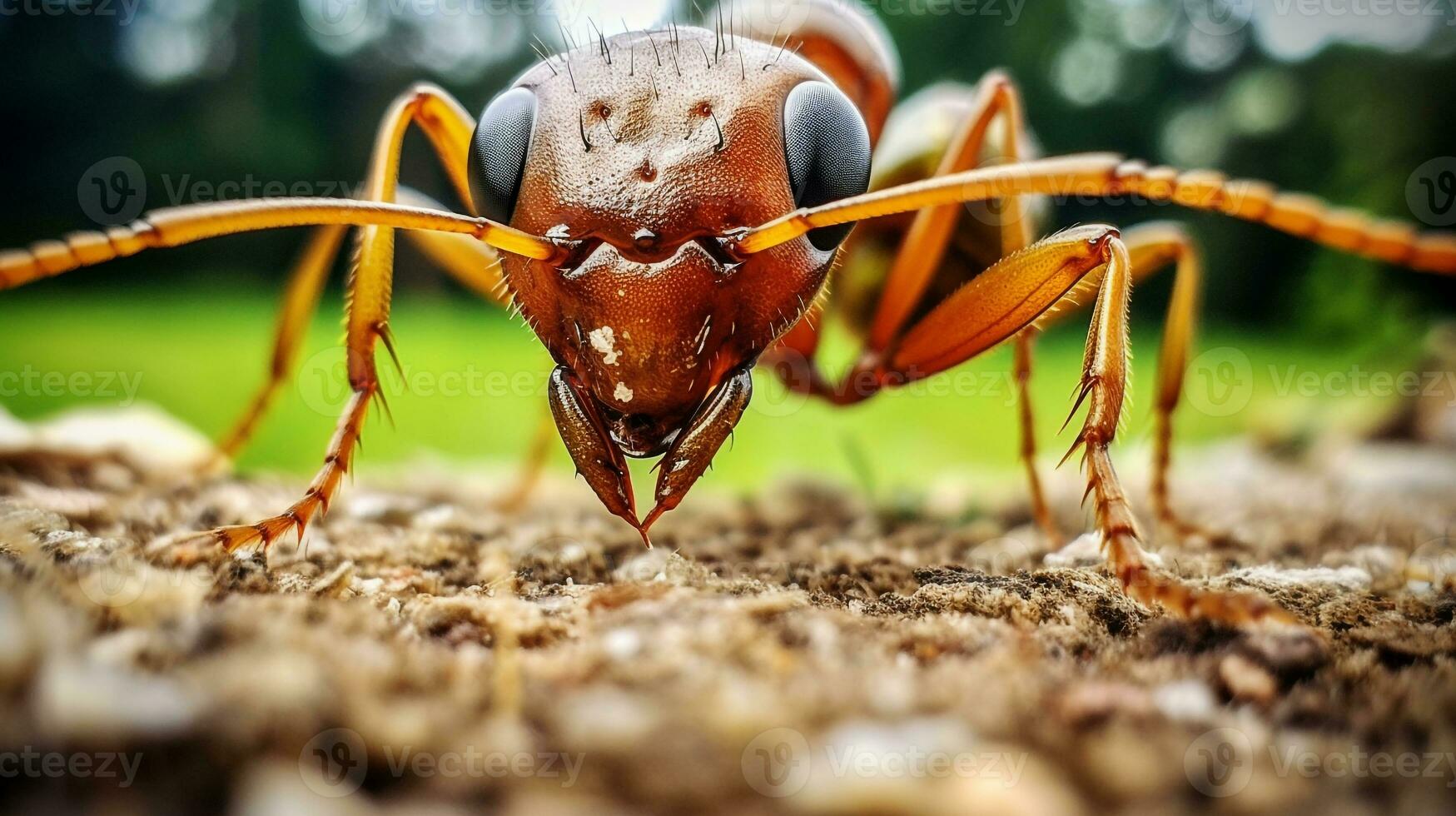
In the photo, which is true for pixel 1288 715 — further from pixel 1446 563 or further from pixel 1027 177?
pixel 1446 563

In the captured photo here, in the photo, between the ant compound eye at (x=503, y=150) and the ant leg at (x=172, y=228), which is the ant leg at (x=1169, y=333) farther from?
the ant leg at (x=172, y=228)

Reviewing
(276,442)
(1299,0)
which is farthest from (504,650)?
(1299,0)

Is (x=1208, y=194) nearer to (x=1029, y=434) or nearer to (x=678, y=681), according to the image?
(x=678, y=681)

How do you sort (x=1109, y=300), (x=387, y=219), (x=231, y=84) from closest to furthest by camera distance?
(x=387, y=219) → (x=1109, y=300) → (x=231, y=84)

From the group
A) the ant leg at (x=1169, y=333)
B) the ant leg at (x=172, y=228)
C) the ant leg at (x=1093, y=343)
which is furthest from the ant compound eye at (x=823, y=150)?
the ant leg at (x=1169, y=333)

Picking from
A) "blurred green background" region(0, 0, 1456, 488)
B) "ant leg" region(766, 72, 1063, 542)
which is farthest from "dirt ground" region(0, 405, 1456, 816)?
"blurred green background" region(0, 0, 1456, 488)
